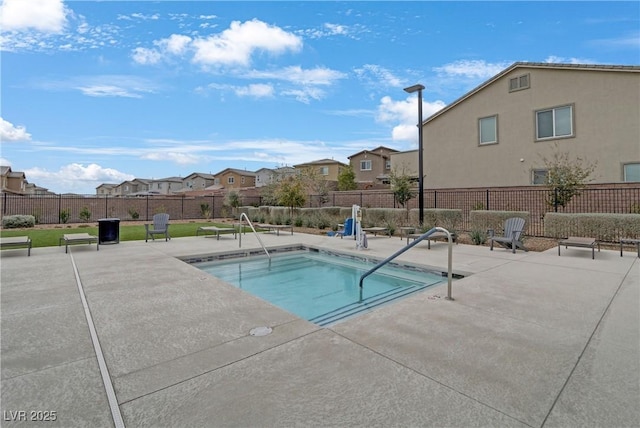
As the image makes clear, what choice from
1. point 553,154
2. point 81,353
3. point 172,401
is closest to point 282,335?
point 172,401

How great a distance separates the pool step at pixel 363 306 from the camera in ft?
16.6

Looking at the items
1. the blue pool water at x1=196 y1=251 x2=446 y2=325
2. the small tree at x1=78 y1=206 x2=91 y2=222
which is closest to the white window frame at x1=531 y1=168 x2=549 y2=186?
the blue pool water at x1=196 y1=251 x2=446 y2=325

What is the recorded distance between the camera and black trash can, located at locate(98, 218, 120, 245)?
10.8m

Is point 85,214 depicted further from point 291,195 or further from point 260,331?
point 260,331

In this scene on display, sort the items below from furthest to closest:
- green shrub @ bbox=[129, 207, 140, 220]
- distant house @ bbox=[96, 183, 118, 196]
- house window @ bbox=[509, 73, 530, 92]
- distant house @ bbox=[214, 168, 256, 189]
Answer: distant house @ bbox=[96, 183, 118, 196]
distant house @ bbox=[214, 168, 256, 189]
green shrub @ bbox=[129, 207, 140, 220]
house window @ bbox=[509, 73, 530, 92]

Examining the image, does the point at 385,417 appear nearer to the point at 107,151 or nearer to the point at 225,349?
the point at 225,349

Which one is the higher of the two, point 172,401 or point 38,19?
point 38,19

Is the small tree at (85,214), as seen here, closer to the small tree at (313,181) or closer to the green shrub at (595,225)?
the small tree at (313,181)

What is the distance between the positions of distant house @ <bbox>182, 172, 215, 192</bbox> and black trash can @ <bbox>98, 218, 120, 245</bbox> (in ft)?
171

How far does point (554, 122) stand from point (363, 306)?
17413 mm

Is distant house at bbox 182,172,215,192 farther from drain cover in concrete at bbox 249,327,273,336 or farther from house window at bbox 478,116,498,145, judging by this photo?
drain cover in concrete at bbox 249,327,273,336

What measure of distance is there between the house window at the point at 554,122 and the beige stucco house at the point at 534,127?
43 mm

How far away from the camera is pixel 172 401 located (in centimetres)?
241

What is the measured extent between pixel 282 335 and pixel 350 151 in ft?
134
